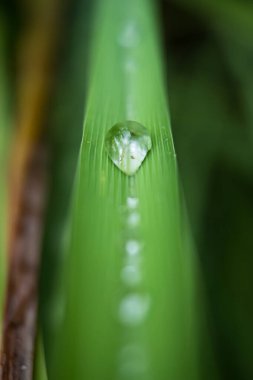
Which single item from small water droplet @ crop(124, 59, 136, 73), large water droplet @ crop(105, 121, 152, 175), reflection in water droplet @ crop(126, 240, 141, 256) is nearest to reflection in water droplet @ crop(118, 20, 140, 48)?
small water droplet @ crop(124, 59, 136, 73)

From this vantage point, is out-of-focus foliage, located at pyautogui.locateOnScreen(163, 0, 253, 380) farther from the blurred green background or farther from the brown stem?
the brown stem

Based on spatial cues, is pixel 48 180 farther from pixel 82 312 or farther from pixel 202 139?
pixel 82 312

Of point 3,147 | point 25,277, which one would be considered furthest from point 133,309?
point 3,147

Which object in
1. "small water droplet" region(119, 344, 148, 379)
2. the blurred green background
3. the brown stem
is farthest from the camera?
the blurred green background

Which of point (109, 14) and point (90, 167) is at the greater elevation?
point (109, 14)

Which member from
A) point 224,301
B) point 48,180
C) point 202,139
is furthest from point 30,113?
point 224,301

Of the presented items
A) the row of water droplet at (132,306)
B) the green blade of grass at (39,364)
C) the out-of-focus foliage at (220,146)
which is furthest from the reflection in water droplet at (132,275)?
the out-of-focus foliage at (220,146)

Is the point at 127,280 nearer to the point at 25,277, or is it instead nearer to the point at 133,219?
the point at 133,219
